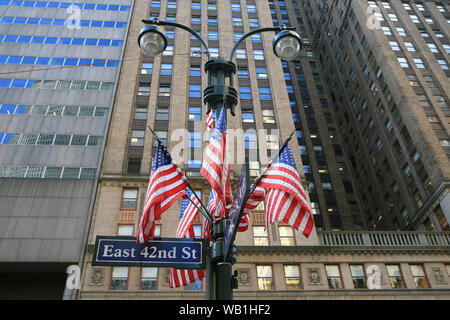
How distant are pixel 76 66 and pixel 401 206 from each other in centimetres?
4467

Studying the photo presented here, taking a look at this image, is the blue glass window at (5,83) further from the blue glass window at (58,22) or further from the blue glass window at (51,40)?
the blue glass window at (58,22)

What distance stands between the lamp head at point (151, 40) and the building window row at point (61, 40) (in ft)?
132

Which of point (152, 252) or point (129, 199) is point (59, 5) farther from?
point (152, 252)

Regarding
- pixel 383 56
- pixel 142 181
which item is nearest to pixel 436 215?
pixel 383 56

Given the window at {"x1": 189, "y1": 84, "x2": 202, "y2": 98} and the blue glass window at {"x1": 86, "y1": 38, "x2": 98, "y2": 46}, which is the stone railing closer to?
the window at {"x1": 189, "y1": 84, "x2": 202, "y2": 98}

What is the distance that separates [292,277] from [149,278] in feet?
36.3

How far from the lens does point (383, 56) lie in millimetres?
54469

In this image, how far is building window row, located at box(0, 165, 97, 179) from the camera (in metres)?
33.5

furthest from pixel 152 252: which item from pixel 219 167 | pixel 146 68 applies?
pixel 146 68

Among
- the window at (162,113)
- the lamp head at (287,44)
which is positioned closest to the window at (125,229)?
the window at (162,113)

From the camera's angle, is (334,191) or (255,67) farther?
(334,191)

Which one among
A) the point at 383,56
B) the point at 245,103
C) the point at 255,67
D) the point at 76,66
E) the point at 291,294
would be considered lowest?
the point at 291,294

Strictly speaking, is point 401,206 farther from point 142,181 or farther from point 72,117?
point 72,117

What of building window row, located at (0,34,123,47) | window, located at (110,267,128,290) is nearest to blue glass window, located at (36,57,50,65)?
building window row, located at (0,34,123,47)
